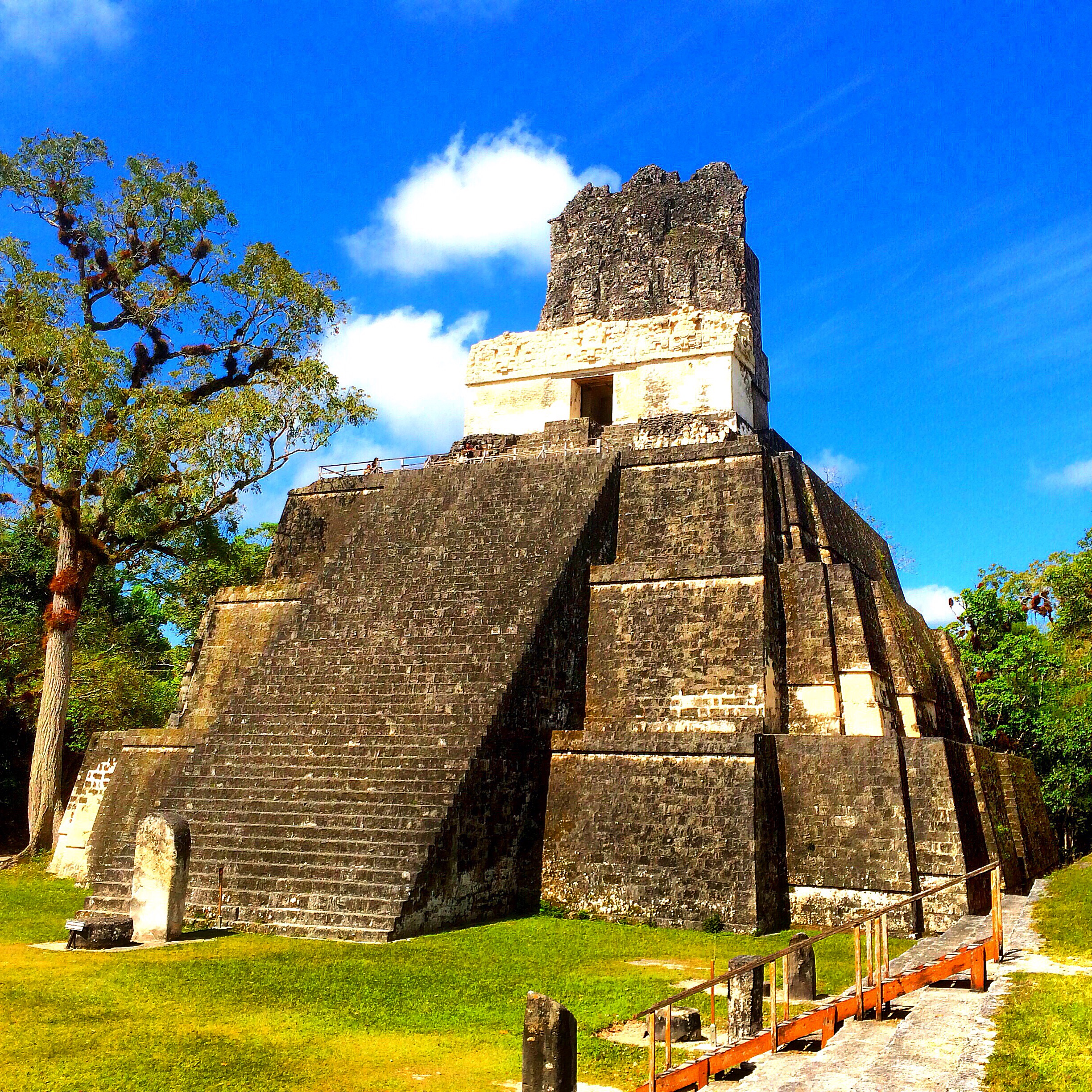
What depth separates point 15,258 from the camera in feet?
48.7

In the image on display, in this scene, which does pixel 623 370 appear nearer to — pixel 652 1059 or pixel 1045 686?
pixel 1045 686

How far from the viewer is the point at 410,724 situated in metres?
10.2

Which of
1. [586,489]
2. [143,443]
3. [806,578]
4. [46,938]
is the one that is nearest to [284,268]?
[143,443]

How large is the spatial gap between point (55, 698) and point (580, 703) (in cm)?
778

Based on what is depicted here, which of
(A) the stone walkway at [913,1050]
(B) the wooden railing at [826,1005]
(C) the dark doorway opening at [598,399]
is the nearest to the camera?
(A) the stone walkway at [913,1050]

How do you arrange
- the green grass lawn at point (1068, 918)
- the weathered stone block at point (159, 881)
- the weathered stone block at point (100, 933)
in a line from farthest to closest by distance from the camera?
the weathered stone block at point (159, 881)
the weathered stone block at point (100, 933)
the green grass lawn at point (1068, 918)

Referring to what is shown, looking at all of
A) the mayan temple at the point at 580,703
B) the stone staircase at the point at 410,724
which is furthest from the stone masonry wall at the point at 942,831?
the stone staircase at the point at 410,724

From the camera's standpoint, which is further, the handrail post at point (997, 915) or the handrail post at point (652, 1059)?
the handrail post at point (997, 915)

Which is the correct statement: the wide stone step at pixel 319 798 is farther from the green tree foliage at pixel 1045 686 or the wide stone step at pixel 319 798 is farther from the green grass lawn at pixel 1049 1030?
the green tree foliage at pixel 1045 686

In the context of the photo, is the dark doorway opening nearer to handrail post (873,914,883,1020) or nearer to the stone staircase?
the stone staircase

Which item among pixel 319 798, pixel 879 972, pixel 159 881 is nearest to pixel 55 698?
pixel 319 798

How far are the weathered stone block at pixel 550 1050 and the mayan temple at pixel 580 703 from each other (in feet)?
12.9

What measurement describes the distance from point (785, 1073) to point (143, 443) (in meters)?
12.3

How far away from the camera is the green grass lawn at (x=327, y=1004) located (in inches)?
198
